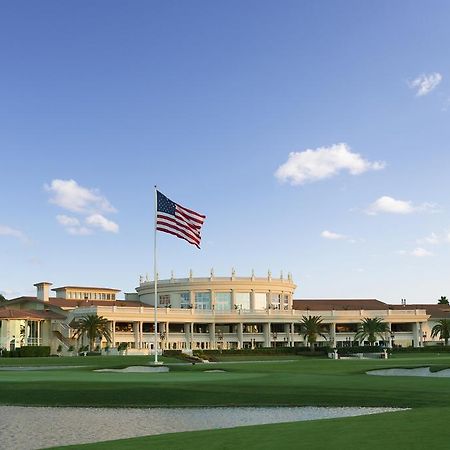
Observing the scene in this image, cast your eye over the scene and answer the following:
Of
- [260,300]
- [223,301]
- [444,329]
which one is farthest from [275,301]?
[444,329]

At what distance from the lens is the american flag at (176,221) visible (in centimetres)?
5400

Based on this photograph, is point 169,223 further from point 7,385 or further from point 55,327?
point 55,327

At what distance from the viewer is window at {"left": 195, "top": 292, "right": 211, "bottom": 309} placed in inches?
4409

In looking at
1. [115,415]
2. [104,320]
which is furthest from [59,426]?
[104,320]

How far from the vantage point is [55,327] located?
98.1 m

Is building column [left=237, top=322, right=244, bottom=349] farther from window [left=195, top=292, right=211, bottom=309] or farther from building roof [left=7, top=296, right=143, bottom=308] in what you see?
building roof [left=7, top=296, right=143, bottom=308]

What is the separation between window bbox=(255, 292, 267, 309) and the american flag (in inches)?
2357

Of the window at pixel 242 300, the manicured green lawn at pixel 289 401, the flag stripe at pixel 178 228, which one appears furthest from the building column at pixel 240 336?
the manicured green lawn at pixel 289 401

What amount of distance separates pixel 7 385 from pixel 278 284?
85932 millimetres

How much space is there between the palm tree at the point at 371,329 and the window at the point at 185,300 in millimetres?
26926

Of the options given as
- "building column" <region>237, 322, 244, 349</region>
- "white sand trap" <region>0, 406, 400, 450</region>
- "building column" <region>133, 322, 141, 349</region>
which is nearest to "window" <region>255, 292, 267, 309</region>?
"building column" <region>237, 322, 244, 349</region>

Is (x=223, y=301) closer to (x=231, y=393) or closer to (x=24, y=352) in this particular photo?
(x=24, y=352)

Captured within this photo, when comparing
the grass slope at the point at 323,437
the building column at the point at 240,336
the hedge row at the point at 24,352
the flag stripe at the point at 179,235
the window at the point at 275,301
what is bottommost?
the grass slope at the point at 323,437

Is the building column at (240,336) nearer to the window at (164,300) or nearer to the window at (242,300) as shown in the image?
the window at (242,300)
